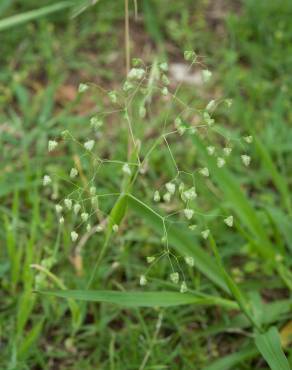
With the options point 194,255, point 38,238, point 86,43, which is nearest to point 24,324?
point 38,238

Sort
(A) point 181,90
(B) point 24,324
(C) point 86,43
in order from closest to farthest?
(B) point 24,324
(A) point 181,90
(C) point 86,43

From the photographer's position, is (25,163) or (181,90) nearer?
(25,163)

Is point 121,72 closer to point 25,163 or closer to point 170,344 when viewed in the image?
point 25,163

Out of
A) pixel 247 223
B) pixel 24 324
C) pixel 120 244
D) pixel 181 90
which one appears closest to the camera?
pixel 24 324

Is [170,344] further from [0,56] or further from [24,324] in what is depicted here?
[0,56]

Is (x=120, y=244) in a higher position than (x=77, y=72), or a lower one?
lower

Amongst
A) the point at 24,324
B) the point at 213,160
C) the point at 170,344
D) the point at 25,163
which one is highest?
the point at 213,160
